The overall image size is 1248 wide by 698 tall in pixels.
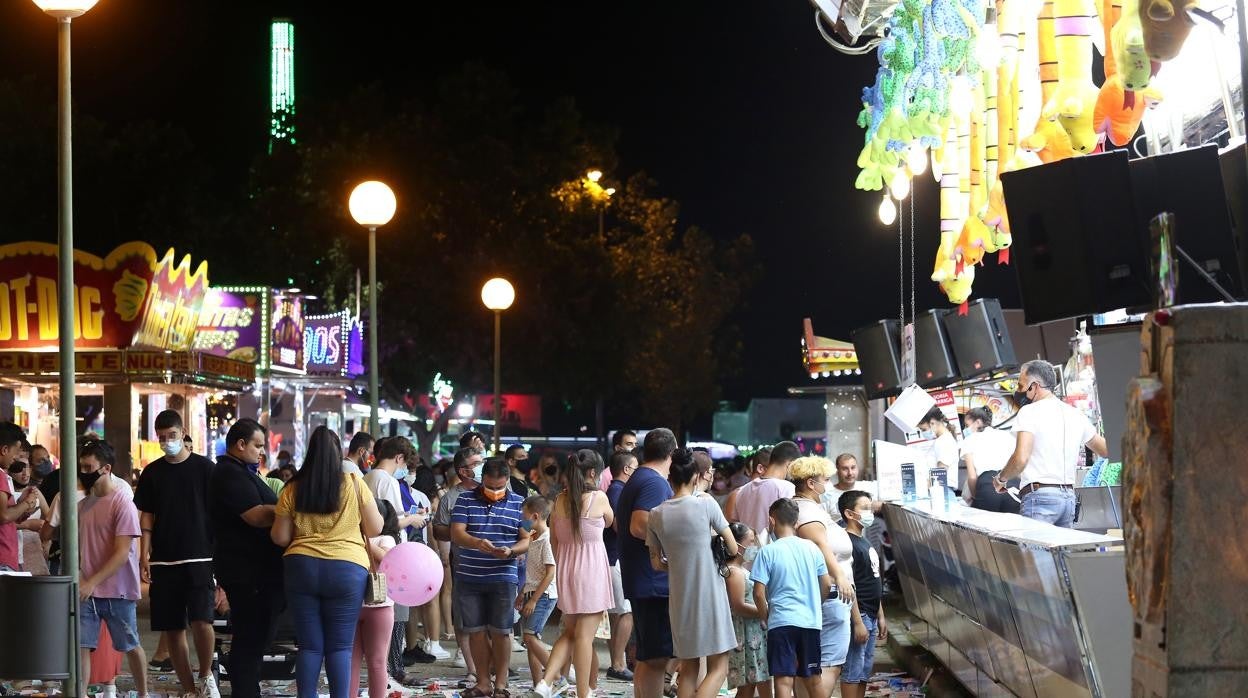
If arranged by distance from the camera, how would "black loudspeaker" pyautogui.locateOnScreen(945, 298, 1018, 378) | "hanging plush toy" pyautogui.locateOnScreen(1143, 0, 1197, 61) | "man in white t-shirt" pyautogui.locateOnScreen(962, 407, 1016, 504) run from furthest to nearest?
1. "black loudspeaker" pyautogui.locateOnScreen(945, 298, 1018, 378)
2. "man in white t-shirt" pyautogui.locateOnScreen(962, 407, 1016, 504)
3. "hanging plush toy" pyautogui.locateOnScreen(1143, 0, 1197, 61)

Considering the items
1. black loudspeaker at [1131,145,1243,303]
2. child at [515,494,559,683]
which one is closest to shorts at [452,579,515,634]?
child at [515,494,559,683]

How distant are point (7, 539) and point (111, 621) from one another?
1122 mm

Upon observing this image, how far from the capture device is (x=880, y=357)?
67.6 feet

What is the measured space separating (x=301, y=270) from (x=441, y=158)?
5799mm

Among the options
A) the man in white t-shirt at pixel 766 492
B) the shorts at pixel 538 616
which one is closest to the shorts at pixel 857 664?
the man in white t-shirt at pixel 766 492

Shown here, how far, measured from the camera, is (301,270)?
136 feet

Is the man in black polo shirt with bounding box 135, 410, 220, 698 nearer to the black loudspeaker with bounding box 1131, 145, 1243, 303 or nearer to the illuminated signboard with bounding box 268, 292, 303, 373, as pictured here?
the black loudspeaker with bounding box 1131, 145, 1243, 303

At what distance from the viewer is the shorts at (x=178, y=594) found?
1048cm

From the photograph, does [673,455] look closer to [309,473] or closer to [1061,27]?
[309,473]

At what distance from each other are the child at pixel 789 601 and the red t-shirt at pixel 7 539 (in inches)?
209

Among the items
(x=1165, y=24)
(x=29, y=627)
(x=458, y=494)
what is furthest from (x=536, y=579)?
(x=1165, y=24)

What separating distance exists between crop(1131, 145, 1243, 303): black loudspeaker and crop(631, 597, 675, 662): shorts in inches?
148

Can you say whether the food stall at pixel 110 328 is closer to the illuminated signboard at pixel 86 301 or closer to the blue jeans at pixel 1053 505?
the illuminated signboard at pixel 86 301

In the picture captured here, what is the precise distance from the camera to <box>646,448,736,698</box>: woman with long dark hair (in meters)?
9.41
